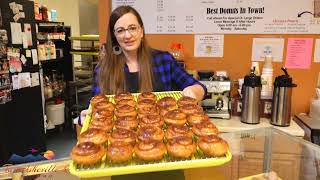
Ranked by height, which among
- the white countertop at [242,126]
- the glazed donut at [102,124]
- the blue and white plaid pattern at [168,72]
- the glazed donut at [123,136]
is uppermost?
the blue and white plaid pattern at [168,72]

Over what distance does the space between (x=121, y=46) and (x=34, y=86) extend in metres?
2.43

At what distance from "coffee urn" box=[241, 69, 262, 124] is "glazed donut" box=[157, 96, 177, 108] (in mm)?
1007

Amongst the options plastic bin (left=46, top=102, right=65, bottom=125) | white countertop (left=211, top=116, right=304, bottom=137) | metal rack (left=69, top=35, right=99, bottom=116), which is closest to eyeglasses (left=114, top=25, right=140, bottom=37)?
white countertop (left=211, top=116, right=304, bottom=137)

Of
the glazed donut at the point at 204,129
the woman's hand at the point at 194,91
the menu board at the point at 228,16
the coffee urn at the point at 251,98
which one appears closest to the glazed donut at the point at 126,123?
the glazed donut at the point at 204,129

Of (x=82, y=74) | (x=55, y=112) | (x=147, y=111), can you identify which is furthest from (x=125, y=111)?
(x=82, y=74)

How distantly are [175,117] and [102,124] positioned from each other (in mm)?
279

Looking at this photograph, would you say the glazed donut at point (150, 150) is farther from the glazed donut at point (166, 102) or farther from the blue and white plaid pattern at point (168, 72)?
the blue and white plaid pattern at point (168, 72)

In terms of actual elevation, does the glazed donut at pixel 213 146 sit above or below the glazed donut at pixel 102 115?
below

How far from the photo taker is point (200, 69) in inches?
102

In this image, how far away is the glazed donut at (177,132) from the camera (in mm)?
1026

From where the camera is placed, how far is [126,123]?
1.12 metres

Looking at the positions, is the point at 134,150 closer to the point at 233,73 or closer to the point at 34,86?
the point at 233,73

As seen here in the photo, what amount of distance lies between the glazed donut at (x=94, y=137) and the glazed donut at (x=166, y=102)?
0.35 metres

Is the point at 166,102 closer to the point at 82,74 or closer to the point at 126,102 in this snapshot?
the point at 126,102
